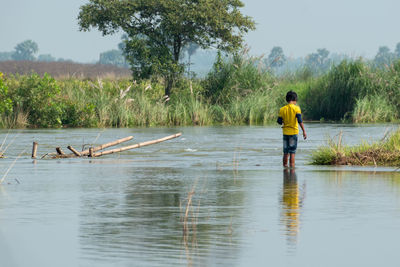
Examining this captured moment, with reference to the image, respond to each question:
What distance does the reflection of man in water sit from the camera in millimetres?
8781

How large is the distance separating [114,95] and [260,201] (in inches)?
1183

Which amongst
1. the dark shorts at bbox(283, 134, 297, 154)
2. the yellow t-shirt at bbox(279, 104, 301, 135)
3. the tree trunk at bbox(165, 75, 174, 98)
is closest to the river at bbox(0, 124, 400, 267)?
the dark shorts at bbox(283, 134, 297, 154)

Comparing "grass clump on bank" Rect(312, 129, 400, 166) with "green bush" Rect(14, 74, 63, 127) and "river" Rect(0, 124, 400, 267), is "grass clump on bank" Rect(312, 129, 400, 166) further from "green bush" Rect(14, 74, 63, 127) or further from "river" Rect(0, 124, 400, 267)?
"green bush" Rect(14, 74, 63, 127)

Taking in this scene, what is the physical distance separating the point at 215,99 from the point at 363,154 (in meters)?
25.6

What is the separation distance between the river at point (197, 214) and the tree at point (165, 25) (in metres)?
25.7

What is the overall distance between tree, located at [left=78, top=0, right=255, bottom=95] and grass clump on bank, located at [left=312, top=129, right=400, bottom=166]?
26411 mm

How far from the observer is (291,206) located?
1089 cm

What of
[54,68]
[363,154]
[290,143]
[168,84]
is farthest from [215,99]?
[54,68]

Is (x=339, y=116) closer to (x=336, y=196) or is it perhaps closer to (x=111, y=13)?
(x=111, y=13)

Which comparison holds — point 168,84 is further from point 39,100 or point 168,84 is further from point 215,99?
point 39,100

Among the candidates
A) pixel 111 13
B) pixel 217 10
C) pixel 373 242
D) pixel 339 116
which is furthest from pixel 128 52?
pixel 373 242

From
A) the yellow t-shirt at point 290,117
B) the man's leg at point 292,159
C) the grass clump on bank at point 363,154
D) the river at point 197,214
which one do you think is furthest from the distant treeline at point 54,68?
the river at point 197,214

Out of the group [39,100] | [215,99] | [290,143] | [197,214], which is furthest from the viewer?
[215,99]

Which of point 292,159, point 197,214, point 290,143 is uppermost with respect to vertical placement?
point 290,143
